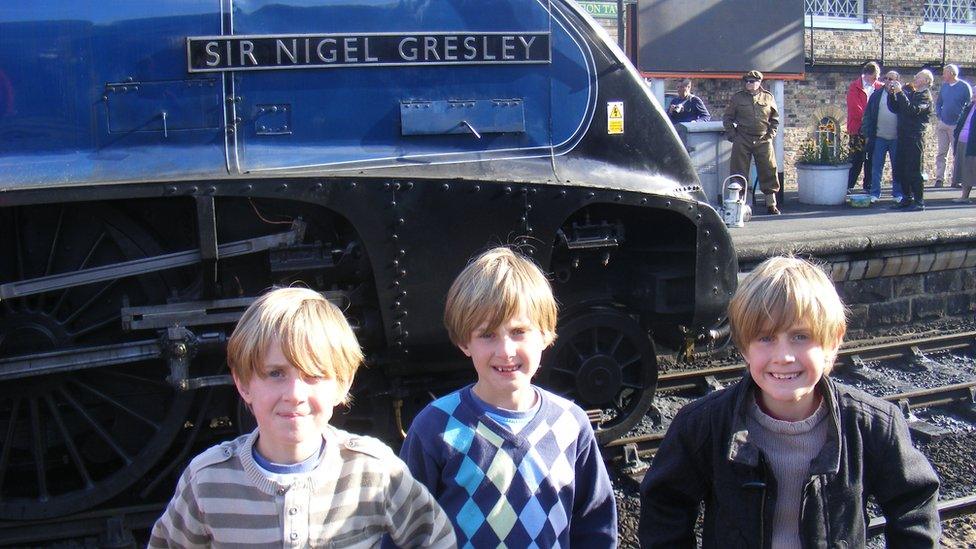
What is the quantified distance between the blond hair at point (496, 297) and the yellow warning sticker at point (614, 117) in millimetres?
2674

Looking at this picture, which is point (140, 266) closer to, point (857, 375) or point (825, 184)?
point (857, 375)

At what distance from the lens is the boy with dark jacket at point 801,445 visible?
2328 millimetres

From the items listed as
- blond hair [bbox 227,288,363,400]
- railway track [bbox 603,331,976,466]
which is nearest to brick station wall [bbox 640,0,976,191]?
railway track [bbox 603,331,976,466]

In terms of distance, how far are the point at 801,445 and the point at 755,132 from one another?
31.8ft

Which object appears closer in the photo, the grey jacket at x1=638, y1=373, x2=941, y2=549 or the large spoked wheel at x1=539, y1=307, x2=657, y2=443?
the grey jacket at x1=638, y1=373, x2=941, y2=549

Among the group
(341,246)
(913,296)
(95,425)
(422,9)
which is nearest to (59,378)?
(95,425)

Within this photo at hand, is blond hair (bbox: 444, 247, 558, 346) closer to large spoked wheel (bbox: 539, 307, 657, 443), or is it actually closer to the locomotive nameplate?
the locomotive nameplate

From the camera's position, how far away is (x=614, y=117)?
518 centimetres

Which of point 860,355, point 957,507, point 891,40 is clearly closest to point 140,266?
point 957,507

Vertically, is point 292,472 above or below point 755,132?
below

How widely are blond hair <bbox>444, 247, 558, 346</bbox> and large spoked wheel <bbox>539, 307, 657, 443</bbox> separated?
2.62 metres

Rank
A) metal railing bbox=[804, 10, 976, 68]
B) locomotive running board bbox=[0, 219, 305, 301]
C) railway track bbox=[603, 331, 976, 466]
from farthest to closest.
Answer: metal railing bbox=[804, 10, 976, 68] → railway track bbox=[603, 331, 976, 466] → locomotive running board bbox=[0, 219, 305, 301]

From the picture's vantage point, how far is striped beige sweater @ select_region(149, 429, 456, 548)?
216cm

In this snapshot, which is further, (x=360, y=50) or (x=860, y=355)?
(x=860, y=355)
